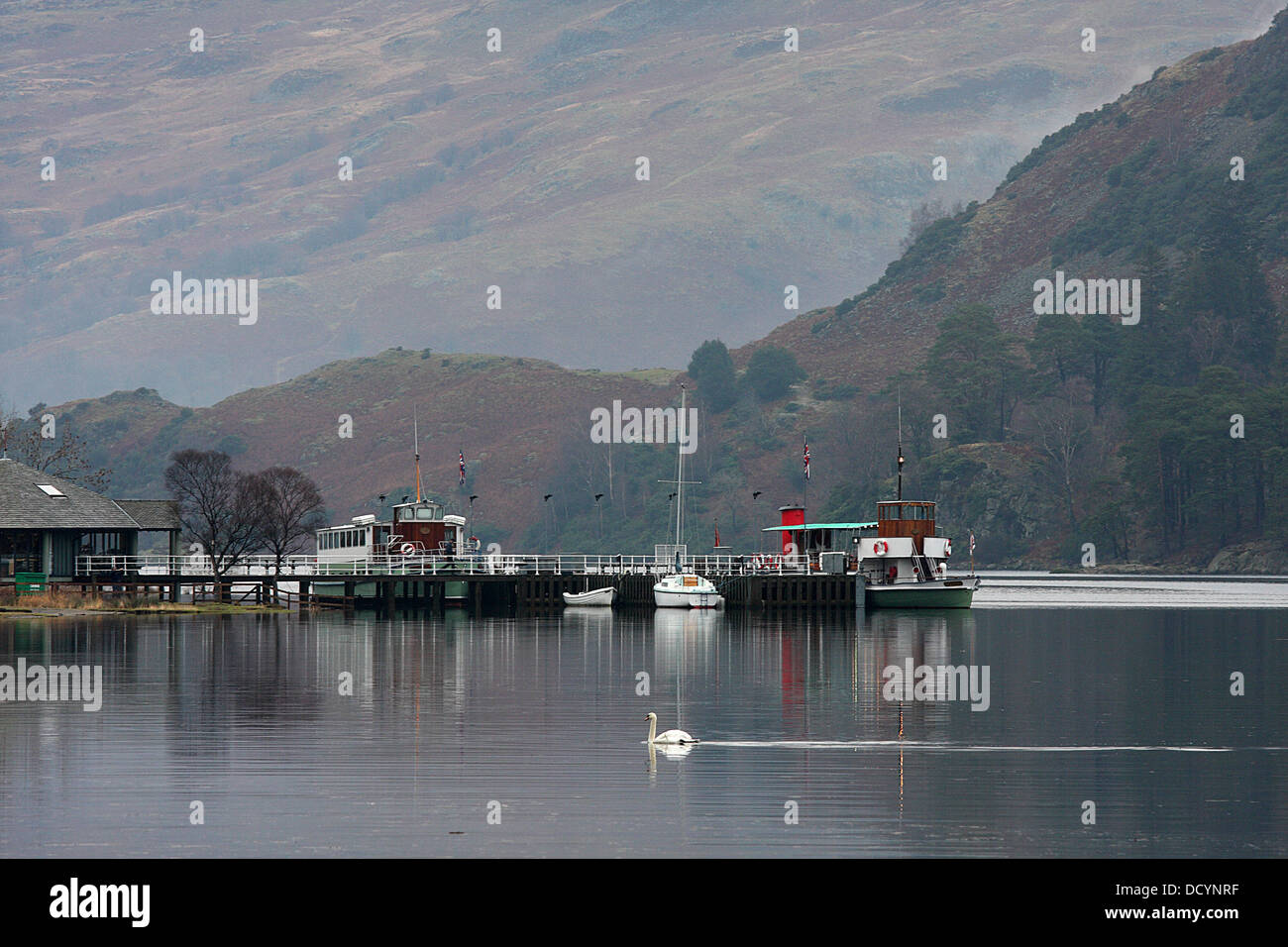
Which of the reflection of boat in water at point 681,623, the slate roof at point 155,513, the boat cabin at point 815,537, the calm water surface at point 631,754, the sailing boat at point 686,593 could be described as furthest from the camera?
the boat cabin at point 815,537

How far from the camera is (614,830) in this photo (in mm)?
27609

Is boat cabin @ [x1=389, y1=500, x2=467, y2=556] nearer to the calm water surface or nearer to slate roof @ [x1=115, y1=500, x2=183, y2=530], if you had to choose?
slate roof @ [x1=115, y1=500, x2=183, y2=530]

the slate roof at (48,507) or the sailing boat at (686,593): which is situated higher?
the slate roof at (48,507)

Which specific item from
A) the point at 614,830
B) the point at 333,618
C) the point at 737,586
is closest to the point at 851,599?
the point at 737,586

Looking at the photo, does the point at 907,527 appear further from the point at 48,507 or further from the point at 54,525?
the point at 48,507

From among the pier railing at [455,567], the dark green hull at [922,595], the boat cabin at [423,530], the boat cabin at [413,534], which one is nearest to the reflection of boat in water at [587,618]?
the pier railing at [455,567]

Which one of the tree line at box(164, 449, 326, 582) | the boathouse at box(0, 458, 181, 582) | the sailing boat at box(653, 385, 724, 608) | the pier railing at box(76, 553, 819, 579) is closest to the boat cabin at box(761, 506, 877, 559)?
the pier railing at box(76, 553, 819, 579)

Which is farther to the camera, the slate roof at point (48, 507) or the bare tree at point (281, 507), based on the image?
the bare tree at point (281, 507)

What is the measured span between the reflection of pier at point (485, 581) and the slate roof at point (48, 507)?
2744mm

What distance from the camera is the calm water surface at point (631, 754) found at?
27.3 metres

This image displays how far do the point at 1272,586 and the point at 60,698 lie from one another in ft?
451

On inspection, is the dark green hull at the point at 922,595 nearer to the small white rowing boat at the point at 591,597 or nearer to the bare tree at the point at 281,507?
the small white rowing boat at the point at 591,597
